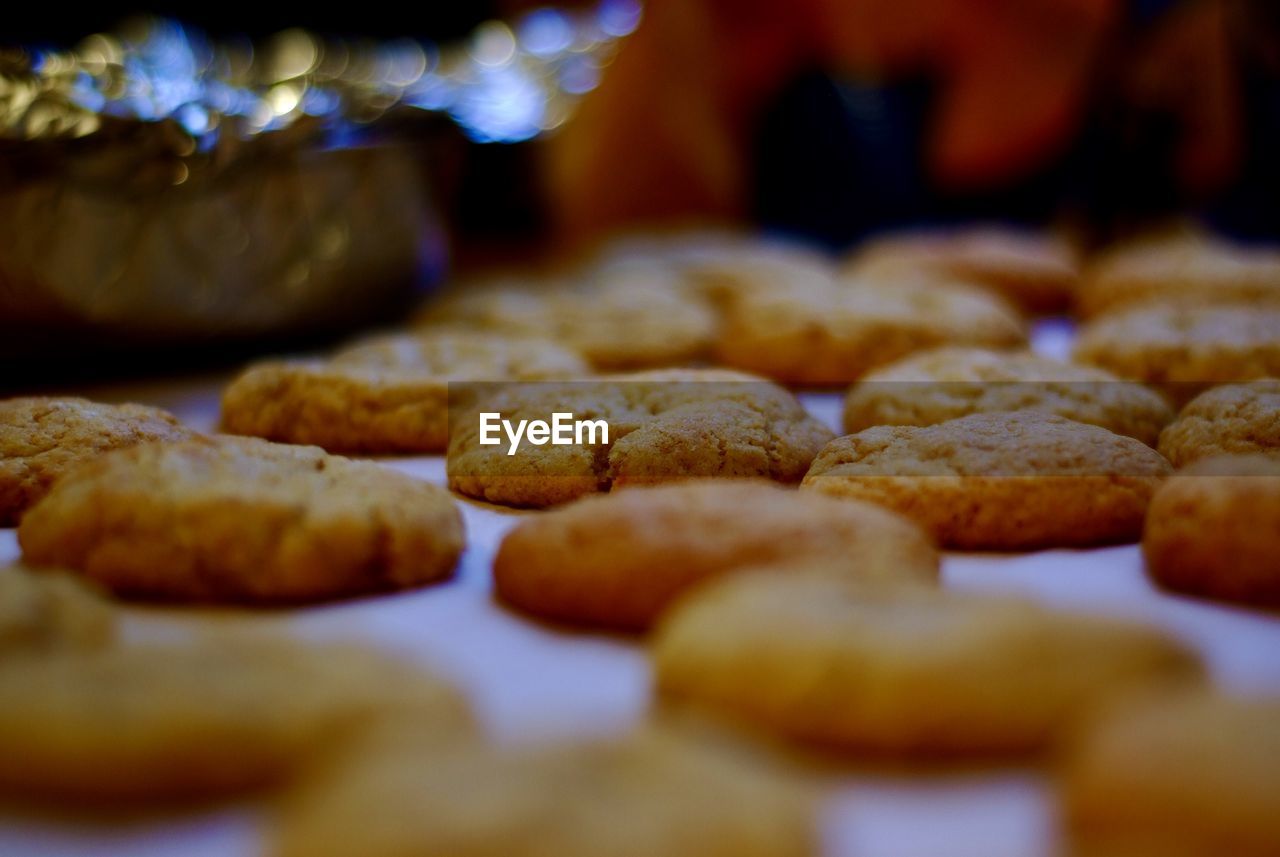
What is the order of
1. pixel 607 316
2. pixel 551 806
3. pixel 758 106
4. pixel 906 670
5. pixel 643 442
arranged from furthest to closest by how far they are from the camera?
pixel 758 106, pixel 607 316, pixel 643 442, pixel 906 670, pixel 551 806

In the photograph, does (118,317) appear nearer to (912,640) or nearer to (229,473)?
(229,473)

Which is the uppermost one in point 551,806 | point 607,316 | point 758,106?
point 758,106

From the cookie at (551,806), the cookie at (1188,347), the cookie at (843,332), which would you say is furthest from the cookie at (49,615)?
the cookie at (1188,347)

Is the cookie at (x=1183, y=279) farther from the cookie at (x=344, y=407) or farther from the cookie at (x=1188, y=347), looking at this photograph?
the cookie at (x=344, y=407)

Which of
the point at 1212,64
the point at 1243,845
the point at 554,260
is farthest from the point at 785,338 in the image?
the point at 1212,64

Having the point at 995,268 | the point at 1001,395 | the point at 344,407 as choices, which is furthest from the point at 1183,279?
the point at 344,407

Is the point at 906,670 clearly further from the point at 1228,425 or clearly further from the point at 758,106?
the point at 758,106

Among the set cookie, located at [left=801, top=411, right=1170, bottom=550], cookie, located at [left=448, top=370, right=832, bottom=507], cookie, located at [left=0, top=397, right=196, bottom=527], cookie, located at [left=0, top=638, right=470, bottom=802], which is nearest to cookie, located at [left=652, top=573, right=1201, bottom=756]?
cookie, located at [left=0, top=638, right=470, bottom=802]
